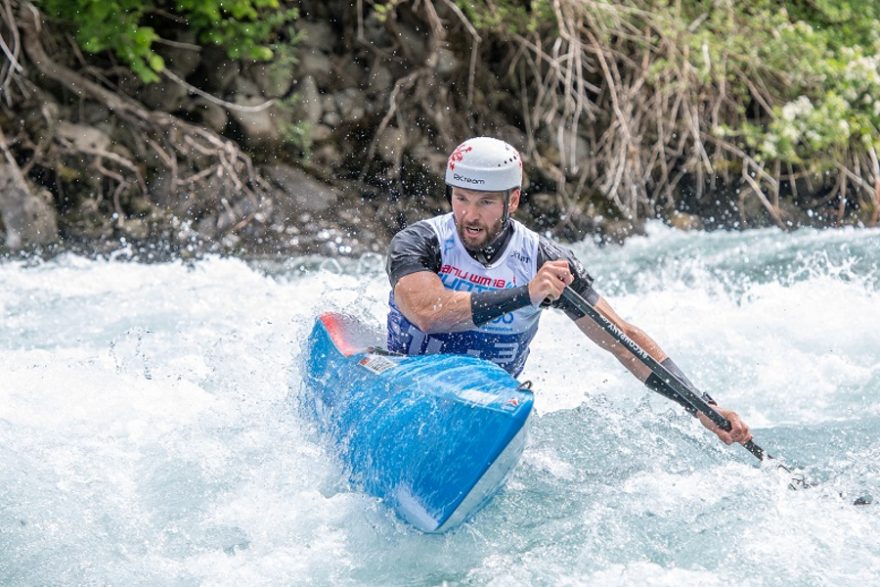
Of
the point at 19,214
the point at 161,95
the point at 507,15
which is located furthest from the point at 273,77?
the point at 19,214

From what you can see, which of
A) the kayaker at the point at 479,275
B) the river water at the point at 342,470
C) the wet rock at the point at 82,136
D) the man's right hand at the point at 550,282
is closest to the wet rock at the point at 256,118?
the wet rock at the point at 82,136

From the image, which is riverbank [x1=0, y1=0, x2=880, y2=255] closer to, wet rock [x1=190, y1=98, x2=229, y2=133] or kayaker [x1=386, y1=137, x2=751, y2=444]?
wet rock [x1=190, y1=98, x2=229, y2=133]

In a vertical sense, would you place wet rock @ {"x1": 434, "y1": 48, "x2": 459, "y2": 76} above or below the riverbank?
above

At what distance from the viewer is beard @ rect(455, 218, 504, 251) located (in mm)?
3832

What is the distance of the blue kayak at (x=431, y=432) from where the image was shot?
3.16m

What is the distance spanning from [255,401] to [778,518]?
202cm

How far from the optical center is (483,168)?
3766mm

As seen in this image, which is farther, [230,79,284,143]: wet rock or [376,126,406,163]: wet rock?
[376,126,406,163]: wet rock

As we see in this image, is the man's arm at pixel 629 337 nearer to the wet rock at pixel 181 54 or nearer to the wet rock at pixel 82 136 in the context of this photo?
the wet rock at pixel 82 136

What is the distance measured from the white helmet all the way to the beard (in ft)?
0.41

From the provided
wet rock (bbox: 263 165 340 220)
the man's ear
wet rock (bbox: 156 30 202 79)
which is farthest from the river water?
wet rock (bbox: 156 30 202 79)

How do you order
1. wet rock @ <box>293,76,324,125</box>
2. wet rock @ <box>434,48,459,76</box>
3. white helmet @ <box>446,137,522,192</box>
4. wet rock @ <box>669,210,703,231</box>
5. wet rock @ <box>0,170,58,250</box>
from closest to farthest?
1. white helmet @ <box>446,137,522,192</box>
2. wet rock @ <box>0,170,58,250</box>
3. wet rock @ <box>293,76,324,125</box>
4. wet rock @ <box>434,48,459,76</box>
5. wet rock @ <box>669,210,703,231</box>

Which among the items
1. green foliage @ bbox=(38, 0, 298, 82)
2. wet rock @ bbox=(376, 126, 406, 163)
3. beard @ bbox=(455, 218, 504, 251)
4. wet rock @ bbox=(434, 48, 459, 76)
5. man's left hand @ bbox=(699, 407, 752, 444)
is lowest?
wet rock @ bbox=(376, 126, 406, 163)

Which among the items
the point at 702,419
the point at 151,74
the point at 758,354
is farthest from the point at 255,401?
the point at 151,74
